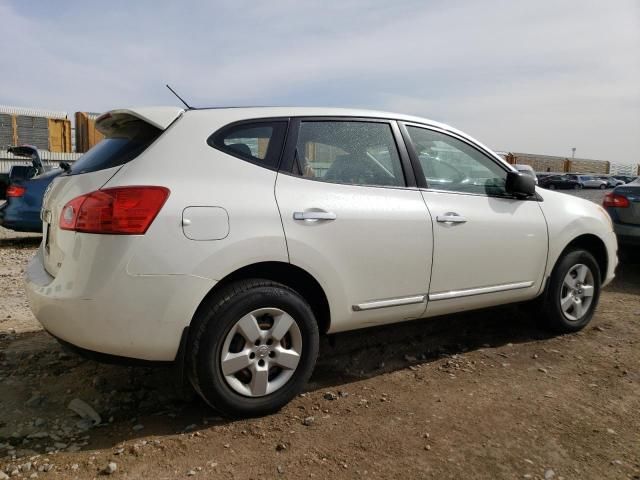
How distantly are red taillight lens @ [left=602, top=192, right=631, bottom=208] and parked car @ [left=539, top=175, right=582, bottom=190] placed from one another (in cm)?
3434

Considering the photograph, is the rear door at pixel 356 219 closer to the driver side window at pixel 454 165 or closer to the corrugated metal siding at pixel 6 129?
the driver side window at pixel 454 165

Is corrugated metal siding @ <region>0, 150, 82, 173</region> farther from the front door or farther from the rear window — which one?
the front door

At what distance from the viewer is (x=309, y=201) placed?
2.79 m

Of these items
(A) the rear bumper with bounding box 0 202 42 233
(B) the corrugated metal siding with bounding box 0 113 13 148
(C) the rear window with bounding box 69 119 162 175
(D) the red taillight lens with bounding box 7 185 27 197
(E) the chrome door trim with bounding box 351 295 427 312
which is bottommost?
(A) the rear bumper with bounding box 0 202 42 233

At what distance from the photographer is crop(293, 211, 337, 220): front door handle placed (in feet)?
8.93

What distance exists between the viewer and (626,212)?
652 cm

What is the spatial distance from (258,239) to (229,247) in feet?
0.51

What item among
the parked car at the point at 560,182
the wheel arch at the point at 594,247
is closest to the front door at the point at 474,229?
the wheel arch at the point at 594,247

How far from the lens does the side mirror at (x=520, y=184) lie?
369 cm

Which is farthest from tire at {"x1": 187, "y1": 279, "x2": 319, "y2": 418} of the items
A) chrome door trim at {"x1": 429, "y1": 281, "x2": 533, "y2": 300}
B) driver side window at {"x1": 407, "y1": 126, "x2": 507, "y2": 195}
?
driver side window at {"x1": 407, "y1": 126, "x2": 507, "y2": 195}

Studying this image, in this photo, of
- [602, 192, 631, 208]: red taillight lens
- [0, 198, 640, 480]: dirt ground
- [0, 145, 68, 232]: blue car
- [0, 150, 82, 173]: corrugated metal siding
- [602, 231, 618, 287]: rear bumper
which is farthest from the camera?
[0, 150, 82, 173]: corrugated metal siding

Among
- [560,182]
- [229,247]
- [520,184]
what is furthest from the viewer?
[560,182]

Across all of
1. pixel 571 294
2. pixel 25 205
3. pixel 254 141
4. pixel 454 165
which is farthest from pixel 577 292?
pixel 25 205

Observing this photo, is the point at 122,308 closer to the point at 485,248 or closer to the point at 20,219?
the point at 485,248
